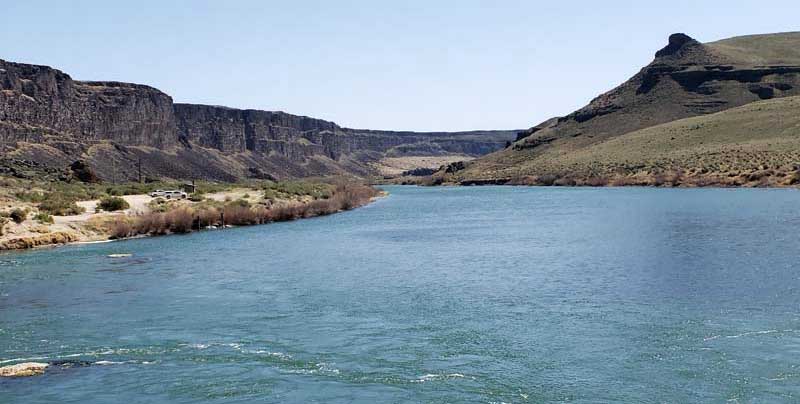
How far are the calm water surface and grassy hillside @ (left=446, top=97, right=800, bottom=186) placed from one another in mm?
54318

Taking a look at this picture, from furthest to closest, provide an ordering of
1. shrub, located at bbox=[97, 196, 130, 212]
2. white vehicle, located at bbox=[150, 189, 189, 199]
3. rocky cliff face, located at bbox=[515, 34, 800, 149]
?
rocky cliff face, located at bbox=[515, 34, 800, 149], white vehicle, located at bbox=[150, 189, 189, 199], shrub, located at bbox=[97, 196, 130, 212]

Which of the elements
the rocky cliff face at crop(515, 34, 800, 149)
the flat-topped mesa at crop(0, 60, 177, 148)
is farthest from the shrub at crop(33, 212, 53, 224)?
the rocky cliff face at crop(515, 34, 800, 149)

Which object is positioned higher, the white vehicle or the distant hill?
the distant hill

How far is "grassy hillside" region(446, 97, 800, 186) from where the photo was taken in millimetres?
88250

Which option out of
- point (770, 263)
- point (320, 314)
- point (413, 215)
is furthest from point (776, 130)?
point (320, 314)

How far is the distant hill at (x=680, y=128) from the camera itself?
97.6 m

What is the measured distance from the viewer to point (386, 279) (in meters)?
26.8

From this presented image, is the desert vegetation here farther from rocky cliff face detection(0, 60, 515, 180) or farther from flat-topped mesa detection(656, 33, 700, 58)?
flat-topped mesa detection(656, 33, 700, 58)

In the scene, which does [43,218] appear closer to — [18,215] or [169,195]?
[18,215]

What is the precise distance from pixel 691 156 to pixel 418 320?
9155 cm

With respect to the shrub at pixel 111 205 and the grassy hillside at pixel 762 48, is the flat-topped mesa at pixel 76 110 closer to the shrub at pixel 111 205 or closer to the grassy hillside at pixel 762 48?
the shrub at pixel 111 205

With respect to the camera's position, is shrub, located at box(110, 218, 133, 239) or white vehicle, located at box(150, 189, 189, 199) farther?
white vehicle, located at box(150, 189, 189, 199)

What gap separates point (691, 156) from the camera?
103125mm

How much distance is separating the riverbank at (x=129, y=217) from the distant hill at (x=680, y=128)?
51.1 meters
